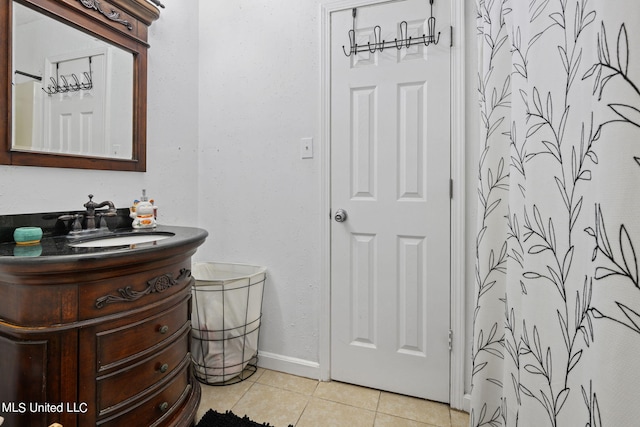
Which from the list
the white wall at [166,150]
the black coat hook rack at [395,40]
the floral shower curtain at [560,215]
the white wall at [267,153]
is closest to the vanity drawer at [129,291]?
the white wall at [166,150]

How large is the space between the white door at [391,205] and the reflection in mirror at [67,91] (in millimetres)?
1111

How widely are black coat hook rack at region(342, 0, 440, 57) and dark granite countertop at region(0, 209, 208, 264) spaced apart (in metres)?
1.28

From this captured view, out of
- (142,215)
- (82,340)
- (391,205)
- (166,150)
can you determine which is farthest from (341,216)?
(82,340)

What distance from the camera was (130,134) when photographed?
65.1 inches

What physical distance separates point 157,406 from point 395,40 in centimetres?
195

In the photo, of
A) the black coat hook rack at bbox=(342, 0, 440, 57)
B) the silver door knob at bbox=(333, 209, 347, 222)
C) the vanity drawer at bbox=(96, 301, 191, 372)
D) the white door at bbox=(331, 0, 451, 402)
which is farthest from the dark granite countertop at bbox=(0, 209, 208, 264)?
the black coat hook rack at bbox=(342, 0, 440, 57)

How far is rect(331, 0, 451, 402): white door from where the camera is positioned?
1594 mm

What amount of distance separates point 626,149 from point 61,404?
4.67 ft

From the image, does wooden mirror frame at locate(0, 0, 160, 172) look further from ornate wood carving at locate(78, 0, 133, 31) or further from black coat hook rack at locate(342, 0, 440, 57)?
black coat hook rack at locate(342, 0, 440, 57)

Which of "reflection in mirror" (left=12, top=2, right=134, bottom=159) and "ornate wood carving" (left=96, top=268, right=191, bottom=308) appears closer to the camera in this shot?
"ornate wood carving" (left=96, top=268, right=191, bottom=308)

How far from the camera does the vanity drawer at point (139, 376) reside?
0.97 metres

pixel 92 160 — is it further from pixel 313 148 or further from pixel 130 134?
pixel 313 148

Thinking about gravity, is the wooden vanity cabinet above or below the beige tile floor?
above

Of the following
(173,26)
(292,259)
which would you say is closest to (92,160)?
(173,26)
